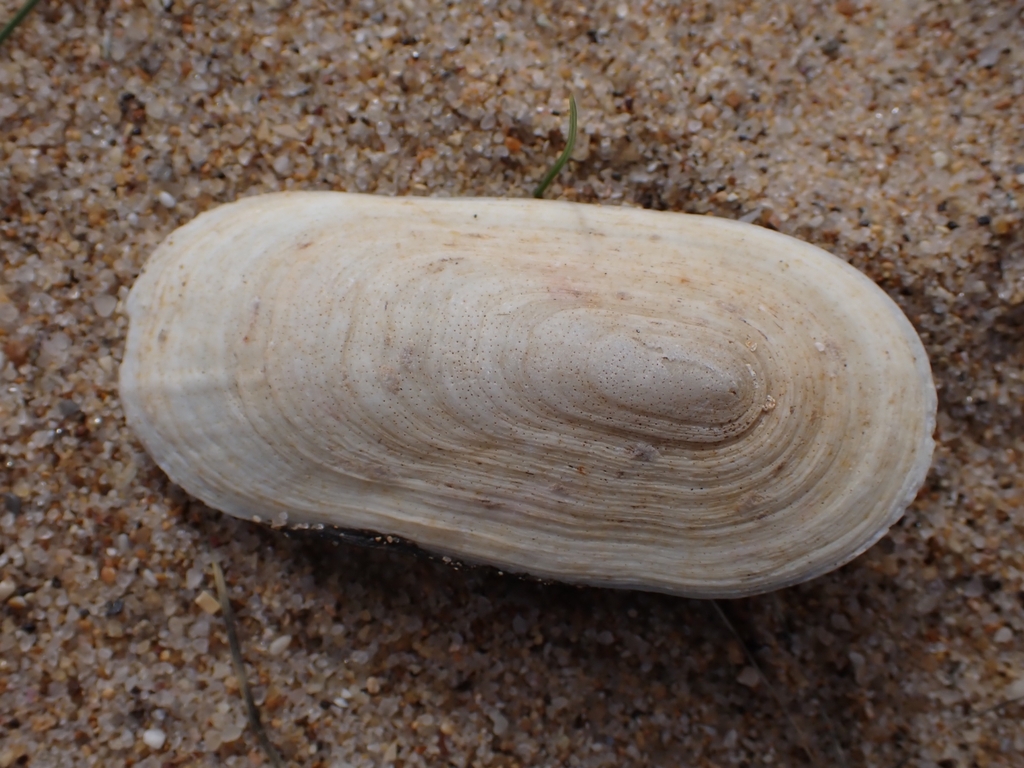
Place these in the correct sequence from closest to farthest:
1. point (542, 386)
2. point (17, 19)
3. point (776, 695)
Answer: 1. point (542, 386)
2. point (17, 19)
3. point (776, 695)

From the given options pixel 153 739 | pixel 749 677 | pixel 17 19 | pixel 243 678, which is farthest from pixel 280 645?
pixel 17 19

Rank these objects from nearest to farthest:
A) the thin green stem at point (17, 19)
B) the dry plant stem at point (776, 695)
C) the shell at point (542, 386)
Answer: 1. the shell at point (542, 386)
2. the thin green stem at point (17, 19)
3. the dry plant stem at point (776, 695)

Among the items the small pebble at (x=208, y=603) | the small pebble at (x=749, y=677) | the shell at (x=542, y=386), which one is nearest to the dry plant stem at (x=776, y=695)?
the small pebble at (x=749, y=677)

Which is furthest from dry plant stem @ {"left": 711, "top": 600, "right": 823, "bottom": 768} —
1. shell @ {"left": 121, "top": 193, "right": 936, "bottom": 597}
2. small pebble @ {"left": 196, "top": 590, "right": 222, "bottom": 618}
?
small pebble @ {"left": 196, "top": 590, "right": 222, "bottom": 618}

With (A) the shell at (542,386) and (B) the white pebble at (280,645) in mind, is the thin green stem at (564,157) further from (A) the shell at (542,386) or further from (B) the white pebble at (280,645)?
(B) the white pebble at (280,645)

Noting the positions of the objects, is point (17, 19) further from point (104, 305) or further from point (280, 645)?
point (280, 645)

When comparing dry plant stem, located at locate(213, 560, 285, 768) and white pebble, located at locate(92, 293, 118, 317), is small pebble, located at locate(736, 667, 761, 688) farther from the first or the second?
white pebble, located at locate(92, 293, 118, 317)
